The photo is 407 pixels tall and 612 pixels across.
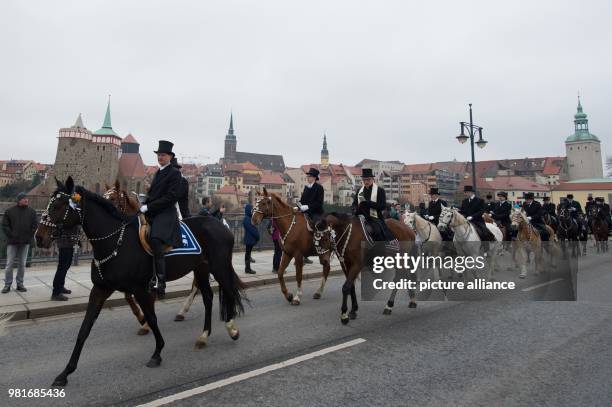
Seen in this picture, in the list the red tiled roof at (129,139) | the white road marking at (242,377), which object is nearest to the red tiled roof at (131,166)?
the red tiled roof at (129,139)

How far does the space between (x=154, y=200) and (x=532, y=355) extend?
20.1ft

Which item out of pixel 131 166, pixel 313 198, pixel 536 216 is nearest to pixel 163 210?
pixel 313 198

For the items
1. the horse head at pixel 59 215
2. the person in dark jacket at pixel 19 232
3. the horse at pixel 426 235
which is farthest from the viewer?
the horse at pixel 426 235

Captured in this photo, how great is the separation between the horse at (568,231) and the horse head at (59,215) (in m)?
19.6

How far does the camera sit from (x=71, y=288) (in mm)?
8961

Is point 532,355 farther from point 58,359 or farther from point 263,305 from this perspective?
point 58,359

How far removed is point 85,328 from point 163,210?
74.8 inches

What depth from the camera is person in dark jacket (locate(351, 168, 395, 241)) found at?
7680 mm

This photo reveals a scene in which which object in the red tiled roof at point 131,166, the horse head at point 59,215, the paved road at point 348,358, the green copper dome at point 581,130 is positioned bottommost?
the paved road at point 348,358

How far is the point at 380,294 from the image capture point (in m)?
9.26

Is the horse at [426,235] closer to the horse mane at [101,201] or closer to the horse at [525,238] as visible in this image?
the horse at [525,238]

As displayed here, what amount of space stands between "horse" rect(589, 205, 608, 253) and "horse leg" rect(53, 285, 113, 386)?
23.5 meters

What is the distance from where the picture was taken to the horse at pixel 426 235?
1104 cm

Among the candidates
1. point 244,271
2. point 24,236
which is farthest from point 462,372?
point 24,236
